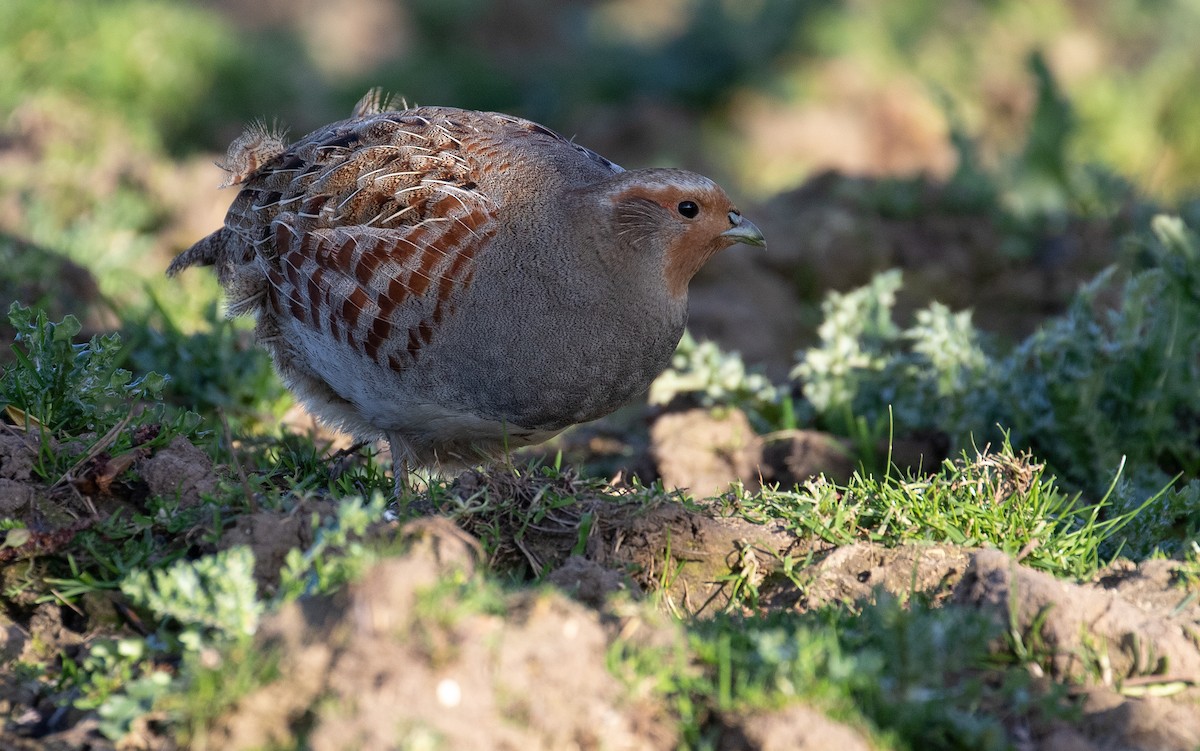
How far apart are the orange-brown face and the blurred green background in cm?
275

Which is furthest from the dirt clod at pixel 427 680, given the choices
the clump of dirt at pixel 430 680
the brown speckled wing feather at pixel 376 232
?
the brown speckled wing feather at pixel 376 232

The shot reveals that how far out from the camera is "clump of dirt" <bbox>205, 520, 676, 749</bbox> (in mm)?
2201

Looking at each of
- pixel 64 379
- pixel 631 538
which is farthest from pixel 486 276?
pixel 64 379

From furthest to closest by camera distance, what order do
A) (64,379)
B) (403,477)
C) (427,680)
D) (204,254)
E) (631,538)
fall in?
(204,254) < (403,477) < (64,379) < (631,538) < (427,680)

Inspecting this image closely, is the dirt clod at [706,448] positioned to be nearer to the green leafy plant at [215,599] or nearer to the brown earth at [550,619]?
the brown earth at [550,619]

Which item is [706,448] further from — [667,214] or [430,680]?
[430,680]

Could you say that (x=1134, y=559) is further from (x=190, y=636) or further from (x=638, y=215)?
(x=190, y=636)

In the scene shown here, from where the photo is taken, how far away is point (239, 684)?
2258 mm

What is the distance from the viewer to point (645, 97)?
10.3m

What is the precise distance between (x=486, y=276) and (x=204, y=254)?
1.53 metres

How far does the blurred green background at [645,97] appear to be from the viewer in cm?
710

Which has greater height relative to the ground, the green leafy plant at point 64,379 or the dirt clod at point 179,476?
the green leafy plant at point 64,379

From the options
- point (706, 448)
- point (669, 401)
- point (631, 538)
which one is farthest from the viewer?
point (669, 401)

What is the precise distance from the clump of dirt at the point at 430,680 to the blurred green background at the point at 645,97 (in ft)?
11.8
